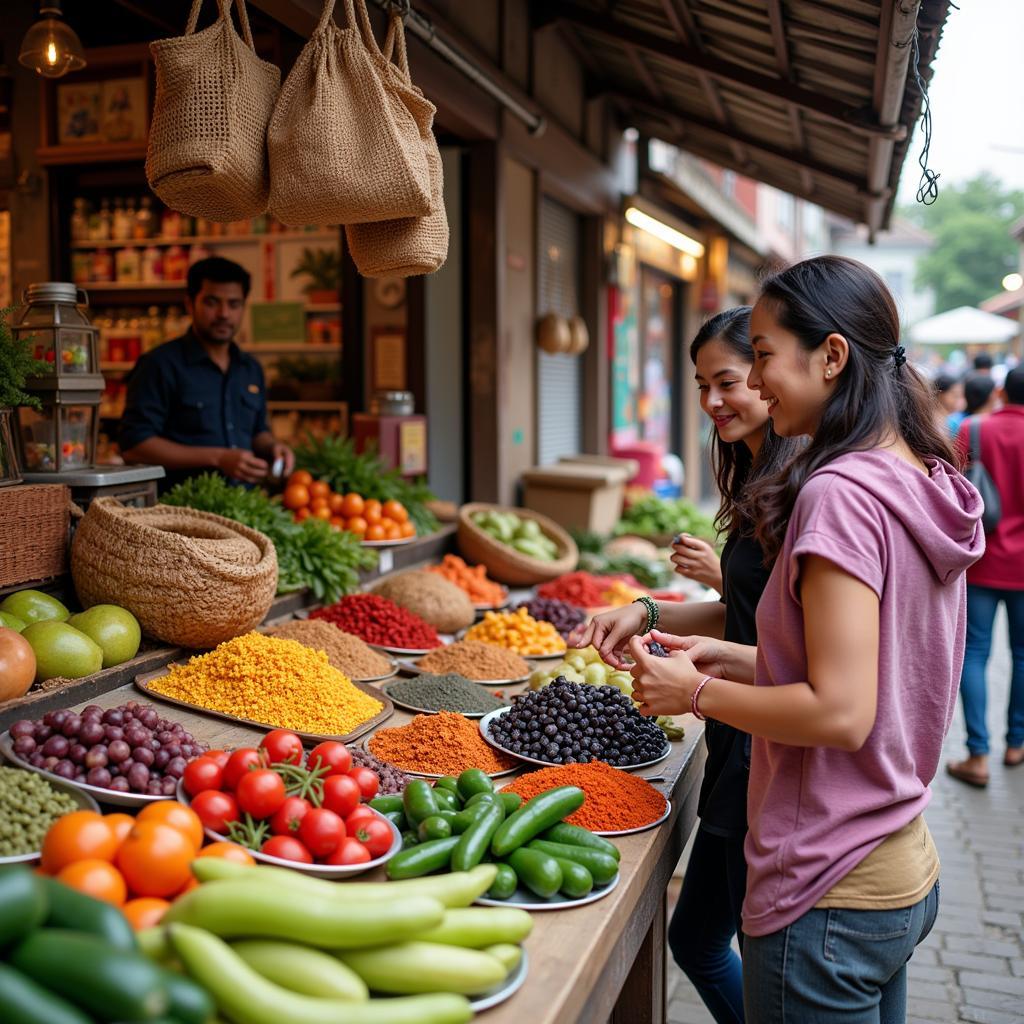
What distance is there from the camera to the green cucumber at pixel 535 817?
208 cm

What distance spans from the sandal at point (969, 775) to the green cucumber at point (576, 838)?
447cm

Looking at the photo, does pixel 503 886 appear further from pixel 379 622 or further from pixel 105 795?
pixel 379 622

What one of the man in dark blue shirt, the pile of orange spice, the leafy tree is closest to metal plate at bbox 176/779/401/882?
the pile of orange spice

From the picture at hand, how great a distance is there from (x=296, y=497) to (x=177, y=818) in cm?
348

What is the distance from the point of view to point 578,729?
2896 millimetres

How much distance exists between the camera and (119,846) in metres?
1.77

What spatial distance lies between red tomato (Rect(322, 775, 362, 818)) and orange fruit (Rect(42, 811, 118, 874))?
460mm

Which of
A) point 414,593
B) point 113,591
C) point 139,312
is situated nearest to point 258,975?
point 113,591

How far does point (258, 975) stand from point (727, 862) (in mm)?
1501

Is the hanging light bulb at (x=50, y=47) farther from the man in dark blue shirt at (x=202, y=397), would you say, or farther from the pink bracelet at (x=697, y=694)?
the pink bracelet at (x=697, y=694)

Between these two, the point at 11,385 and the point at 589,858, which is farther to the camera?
the point at 11,385

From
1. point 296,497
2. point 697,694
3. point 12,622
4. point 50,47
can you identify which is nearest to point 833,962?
point 697,694

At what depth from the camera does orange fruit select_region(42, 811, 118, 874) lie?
69.0 inches

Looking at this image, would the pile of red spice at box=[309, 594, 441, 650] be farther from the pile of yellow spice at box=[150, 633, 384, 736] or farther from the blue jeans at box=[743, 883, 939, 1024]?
the blue jeans at box=[743, 883, 939, 1024]
